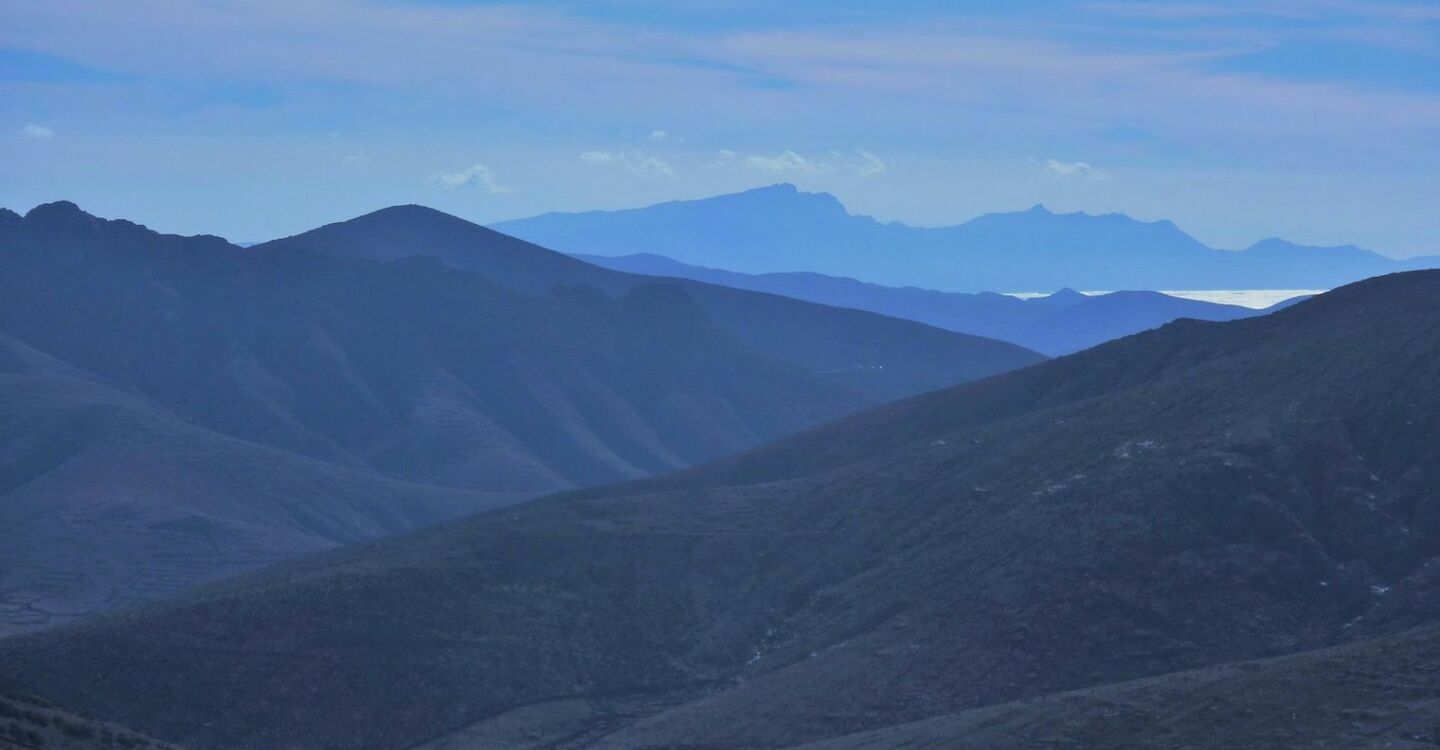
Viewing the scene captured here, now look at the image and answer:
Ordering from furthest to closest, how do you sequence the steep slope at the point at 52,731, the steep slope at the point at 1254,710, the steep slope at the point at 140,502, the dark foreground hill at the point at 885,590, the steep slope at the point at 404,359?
the steep slope at the point at 404,359 < the steep slope at the point at 140,502 < the dark foreground hill at the point at 885,590 < the steep slope at the point at 1254,710 < the steep slope at the point at 52,731

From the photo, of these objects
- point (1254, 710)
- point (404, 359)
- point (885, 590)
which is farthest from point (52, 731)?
point (404, 359)

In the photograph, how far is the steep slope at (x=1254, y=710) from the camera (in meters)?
36.2

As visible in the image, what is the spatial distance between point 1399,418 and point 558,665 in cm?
3280

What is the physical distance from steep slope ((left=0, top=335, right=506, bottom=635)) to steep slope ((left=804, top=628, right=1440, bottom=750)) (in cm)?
6350

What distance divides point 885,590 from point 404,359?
107 metres

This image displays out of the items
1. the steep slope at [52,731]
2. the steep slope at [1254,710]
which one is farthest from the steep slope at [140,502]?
the steep slope at [1254,710]

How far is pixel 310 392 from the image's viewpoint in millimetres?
158250

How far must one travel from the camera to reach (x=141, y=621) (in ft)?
208

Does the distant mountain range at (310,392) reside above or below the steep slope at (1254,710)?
above

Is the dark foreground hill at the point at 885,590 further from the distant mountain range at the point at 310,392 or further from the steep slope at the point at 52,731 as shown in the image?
the distant mountain range at the point at 310,392

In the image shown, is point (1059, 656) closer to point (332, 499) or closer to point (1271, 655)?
point (1271, 655)

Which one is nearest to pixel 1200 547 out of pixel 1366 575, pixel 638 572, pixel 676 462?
pixel 1366 575

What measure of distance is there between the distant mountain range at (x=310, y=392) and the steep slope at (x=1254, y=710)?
72.3 metres

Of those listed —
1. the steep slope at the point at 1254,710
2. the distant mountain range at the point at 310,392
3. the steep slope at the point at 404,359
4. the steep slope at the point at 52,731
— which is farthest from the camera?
the steep slope at the point at 404,359
